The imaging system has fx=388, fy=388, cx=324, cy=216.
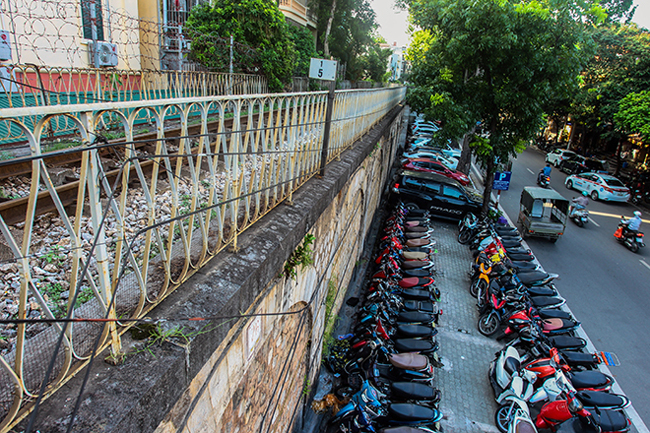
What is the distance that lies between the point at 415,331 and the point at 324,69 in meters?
4.63

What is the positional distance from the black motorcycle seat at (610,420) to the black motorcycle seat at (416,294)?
3116 mm

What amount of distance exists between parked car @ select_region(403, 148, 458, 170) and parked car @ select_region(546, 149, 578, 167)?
336 inches

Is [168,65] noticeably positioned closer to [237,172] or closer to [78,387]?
[237,172]

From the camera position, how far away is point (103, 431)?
1.38 m

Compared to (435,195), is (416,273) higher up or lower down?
lower down

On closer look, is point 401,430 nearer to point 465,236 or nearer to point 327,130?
point 327,130

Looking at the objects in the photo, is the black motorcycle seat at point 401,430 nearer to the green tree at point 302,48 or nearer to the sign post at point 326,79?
the sign post at point 326,79

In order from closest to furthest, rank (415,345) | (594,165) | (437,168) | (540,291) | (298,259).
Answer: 1. (298,259)
2. (415,345)
3. (540,291)
4. (437,168)
5. (594,165)

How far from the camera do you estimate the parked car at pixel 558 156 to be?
23750 mm

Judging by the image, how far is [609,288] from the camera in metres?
10.3

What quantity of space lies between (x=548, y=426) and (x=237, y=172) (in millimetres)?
6024

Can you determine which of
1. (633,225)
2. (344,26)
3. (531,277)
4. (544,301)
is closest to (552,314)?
(544,301)

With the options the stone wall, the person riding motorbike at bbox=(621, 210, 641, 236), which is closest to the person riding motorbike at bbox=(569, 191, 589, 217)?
the person riding motorbike at bbox=(621, 210, 641, 236)

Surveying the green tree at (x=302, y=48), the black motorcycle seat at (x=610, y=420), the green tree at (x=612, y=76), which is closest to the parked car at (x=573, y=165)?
the green tree at (x=612, y=76)
